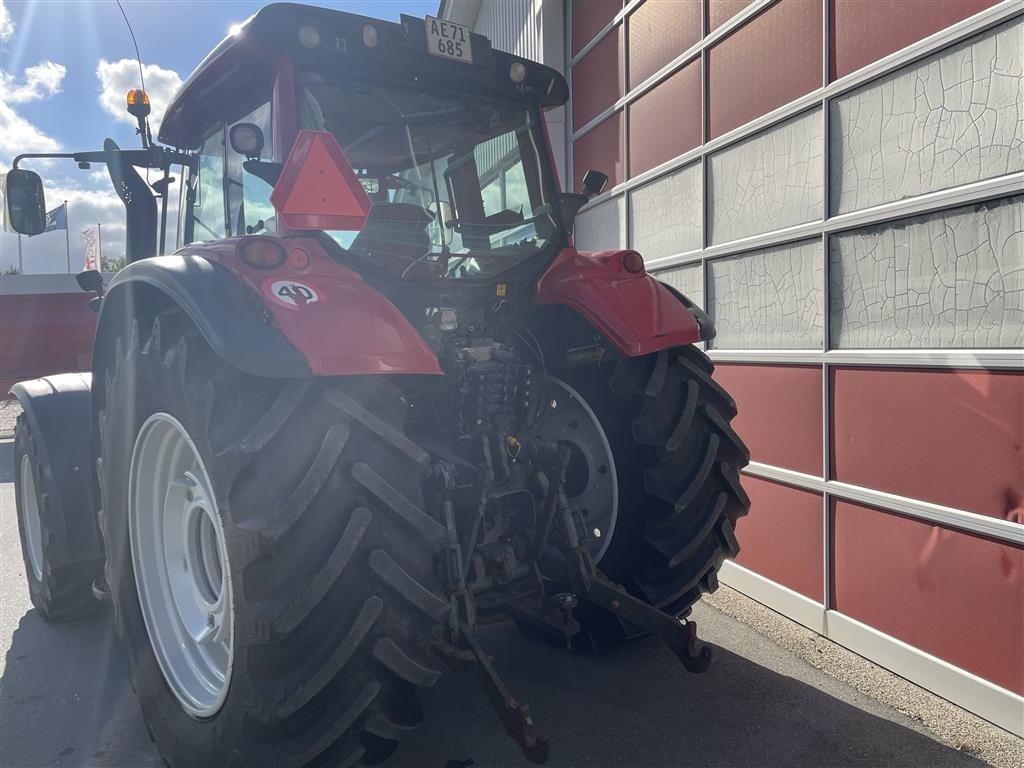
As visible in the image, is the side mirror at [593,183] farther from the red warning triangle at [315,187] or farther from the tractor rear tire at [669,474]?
the red warning triangle at [315,187]

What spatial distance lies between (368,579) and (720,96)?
3.53 m

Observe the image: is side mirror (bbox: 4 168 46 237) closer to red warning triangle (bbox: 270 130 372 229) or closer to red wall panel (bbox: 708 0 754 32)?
red warning triangle (bbox: 270 130 372 229)

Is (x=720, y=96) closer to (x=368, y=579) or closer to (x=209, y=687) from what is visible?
(x=368, y=579)

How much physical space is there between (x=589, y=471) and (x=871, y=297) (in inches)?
57.7

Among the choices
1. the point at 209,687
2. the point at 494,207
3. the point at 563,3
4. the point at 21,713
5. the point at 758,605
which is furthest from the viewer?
the point at 563,3

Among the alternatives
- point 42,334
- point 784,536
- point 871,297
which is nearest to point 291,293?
point 871,297

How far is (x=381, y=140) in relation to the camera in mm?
2812

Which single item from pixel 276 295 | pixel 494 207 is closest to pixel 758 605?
pixel 494 207

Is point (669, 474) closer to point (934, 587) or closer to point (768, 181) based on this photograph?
point (934, 587)

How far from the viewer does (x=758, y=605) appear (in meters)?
4.04

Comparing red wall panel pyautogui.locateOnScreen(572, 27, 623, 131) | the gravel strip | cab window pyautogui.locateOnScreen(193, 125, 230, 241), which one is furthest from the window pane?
red wall panel pyautogui.locateOnScreen(572, 27, 623, 131)

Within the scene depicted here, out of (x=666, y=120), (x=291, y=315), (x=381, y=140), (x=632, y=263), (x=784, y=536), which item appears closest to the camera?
(x=291, y=315)

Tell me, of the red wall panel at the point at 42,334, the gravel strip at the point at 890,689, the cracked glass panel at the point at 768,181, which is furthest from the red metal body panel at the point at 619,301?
the red wall panel at the point at 42,334

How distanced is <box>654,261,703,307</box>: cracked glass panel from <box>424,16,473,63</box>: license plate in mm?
2198
